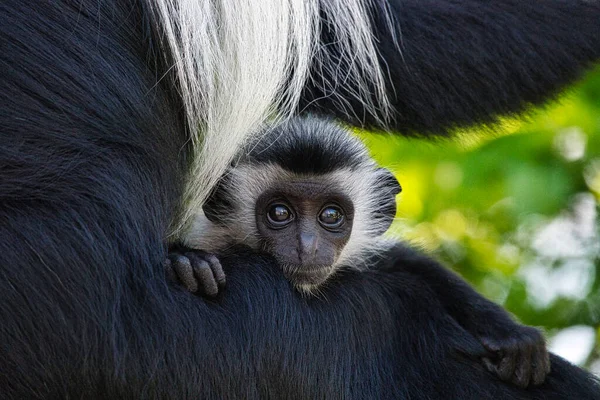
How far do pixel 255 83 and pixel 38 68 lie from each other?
0.59 meters

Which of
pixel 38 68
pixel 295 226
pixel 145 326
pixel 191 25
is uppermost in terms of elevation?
pixel 191 25

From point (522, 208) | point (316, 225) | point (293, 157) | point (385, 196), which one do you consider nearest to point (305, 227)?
point (316, 225)

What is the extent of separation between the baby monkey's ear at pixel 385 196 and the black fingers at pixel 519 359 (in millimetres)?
633

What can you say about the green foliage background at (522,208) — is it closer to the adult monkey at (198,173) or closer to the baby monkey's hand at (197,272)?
the adult monkey at (198,173)

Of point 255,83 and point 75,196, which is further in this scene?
point 255,83

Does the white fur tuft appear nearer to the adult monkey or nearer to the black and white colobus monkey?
the adult monkey

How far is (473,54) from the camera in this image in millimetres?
2934

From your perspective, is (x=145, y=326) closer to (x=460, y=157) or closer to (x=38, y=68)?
(x=38, y=68)

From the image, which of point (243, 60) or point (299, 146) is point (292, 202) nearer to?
point (299, 146)

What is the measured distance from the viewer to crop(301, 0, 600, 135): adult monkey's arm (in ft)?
9.61

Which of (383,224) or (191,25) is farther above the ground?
(191,25)

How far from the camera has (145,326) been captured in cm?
224

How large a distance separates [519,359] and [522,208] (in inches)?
61.9

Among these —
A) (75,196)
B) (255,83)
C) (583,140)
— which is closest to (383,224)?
(255,83)
